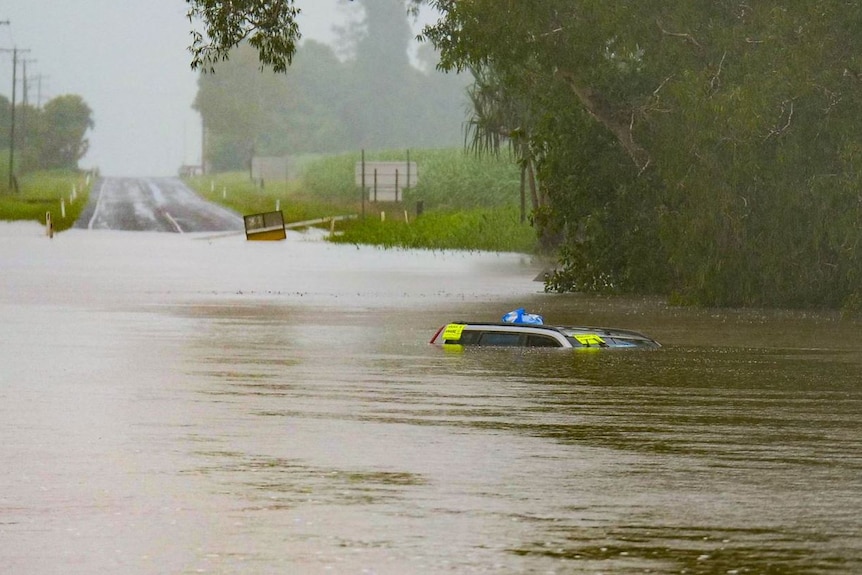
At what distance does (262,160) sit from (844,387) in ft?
504

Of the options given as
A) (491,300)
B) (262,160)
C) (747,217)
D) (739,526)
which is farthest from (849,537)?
(262,160)

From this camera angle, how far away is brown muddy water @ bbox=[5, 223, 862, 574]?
968 centimetres

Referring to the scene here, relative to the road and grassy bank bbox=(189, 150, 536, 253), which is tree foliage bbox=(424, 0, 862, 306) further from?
the road

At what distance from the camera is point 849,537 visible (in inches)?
395

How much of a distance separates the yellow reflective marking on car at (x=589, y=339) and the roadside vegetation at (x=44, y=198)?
54130mm

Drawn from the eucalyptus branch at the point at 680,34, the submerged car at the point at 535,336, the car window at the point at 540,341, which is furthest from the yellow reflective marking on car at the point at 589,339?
the eucalyptus branch at the point at 680,34

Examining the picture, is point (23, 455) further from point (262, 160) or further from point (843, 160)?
point (262, 160)

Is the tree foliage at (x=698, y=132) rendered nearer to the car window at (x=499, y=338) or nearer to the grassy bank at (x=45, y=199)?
the car window at (x=499, y=338)

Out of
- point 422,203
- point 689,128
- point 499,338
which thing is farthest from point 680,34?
point 422,203

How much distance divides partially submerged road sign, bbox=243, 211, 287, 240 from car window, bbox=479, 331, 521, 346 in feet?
156

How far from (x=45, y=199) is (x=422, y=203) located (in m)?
28.5

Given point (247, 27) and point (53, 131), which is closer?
point (247, 27)

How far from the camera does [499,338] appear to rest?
24.6 meters

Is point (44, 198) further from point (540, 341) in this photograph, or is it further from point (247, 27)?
point (540, 341)
